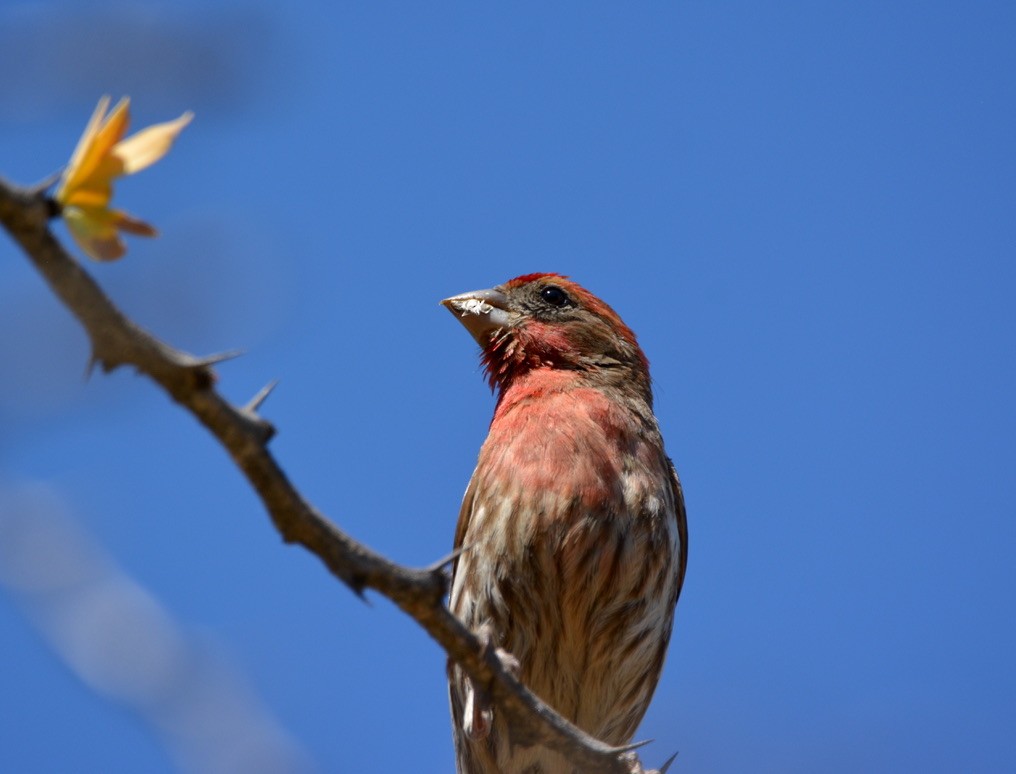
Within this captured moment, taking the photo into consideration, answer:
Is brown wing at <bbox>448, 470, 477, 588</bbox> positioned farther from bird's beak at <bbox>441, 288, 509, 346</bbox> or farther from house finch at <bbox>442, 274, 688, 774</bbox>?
bird's beak at <bbox>441, 288, 509, 346</bbox>

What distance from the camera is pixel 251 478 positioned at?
104 inches

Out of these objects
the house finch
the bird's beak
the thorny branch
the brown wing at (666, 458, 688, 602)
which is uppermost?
the bird's beak

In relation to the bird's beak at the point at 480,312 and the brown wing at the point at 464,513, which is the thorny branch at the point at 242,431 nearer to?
the brown wing at the point at 464,513

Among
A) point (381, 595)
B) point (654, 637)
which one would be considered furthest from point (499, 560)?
point (381, 595)

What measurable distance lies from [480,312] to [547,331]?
470mm

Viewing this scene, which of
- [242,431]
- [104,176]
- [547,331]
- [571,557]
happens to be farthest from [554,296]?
[104,176]

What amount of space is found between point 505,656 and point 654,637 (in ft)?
5.70

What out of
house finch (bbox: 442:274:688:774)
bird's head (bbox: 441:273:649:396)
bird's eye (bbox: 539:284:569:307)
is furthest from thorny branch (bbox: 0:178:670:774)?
bird's eye (bbox: 539:284:569:307)

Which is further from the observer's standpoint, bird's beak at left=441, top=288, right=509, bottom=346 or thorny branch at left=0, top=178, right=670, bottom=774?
bird's beak at left=441, top=288, right=509, bottom=346

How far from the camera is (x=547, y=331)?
295 inches

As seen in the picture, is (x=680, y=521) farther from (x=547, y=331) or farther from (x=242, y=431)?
(x=242, y=431)

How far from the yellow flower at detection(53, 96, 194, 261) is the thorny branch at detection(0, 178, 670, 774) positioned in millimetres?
100

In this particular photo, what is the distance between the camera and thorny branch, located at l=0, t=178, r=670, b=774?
214cm

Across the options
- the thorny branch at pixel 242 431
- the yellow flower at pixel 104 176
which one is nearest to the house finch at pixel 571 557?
the thorny branch at pixel 242 431
